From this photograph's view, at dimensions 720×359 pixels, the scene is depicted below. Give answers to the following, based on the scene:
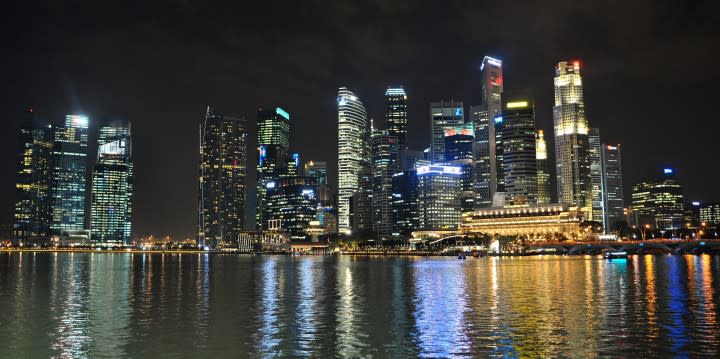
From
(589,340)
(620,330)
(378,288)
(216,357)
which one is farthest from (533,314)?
(378,288)

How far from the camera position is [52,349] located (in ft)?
108

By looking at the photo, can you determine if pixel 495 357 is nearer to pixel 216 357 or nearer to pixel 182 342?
pixel 216 357

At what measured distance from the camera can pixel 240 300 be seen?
193 feet

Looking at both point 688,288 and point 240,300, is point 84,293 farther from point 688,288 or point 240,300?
point 688,288

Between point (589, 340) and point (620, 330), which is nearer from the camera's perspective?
point (589, 340)

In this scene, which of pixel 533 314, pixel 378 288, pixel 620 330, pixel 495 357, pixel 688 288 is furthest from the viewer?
pixel 378 288

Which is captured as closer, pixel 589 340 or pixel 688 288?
pixel 589 340

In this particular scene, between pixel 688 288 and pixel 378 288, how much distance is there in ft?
113

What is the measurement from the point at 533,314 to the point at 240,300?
91.8 ft

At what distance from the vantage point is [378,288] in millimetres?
73125

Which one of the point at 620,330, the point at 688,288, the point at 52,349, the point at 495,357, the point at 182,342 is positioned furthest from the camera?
the point at 688,288

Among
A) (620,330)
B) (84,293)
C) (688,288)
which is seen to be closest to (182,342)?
(620,330)

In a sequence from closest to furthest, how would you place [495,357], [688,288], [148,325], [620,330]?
1. [495,357]
2. [620,330]
3. [148,325]
4. [688,288]

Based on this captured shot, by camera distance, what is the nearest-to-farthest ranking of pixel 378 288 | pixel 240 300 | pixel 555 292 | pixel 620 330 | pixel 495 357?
pixel 495 357 < pixel 620 330 < pixel 240 300 < pixel 555 292 < pixel 378 288
